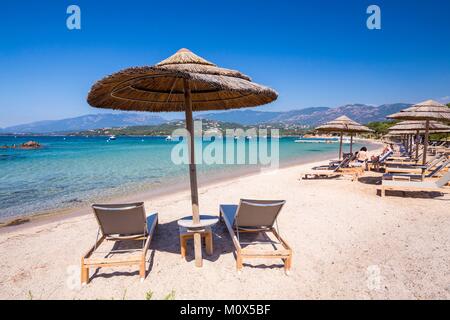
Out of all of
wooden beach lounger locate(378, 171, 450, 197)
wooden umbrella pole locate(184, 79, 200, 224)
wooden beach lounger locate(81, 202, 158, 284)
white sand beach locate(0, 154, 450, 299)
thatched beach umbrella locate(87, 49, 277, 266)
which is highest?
thatched beach umbrella locate(87, 49, 277, 266)

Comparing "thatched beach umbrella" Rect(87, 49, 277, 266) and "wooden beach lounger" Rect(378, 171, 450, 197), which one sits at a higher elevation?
"thatched beach umbrella" Rect(87, 49, 277, 266)

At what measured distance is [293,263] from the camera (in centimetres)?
356

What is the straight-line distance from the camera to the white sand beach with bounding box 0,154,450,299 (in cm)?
293

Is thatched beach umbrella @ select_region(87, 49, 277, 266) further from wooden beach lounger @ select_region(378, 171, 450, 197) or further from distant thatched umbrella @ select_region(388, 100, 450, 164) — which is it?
distant thatched umbrella @ select_region(388, 100, 450, 164)

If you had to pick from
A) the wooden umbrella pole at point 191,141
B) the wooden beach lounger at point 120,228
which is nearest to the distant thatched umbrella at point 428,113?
the wooden umbrella pole at point 191,141

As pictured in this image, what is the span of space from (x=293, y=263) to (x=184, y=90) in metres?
2.69

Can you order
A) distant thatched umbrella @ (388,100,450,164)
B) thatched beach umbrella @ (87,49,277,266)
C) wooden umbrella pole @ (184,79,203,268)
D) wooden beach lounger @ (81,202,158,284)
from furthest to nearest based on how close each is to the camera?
distant thatched umbrella @ (388,100,450,164), wooden umbrella pole @ (184,79,203,268), wooden beach lounger @ (81,202,158,284), thatched beach umbrella @ (87,49,277,266)

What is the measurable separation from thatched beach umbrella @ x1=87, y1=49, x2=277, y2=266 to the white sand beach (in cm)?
56

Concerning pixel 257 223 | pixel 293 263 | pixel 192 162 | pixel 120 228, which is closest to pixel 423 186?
pixel 293 263

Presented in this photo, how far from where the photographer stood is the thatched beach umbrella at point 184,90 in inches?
111

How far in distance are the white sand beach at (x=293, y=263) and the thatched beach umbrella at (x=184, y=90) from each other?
21.9 inches

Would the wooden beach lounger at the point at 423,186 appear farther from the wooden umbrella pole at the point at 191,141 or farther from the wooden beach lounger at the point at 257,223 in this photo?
the wooden umbrella pole at the point at 191,141

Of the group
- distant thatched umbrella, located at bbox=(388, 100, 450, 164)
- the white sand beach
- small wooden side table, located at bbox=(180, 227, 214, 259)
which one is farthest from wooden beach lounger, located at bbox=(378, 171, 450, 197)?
small wooden side table, located at bbox=(180, 227, 214, 259)
